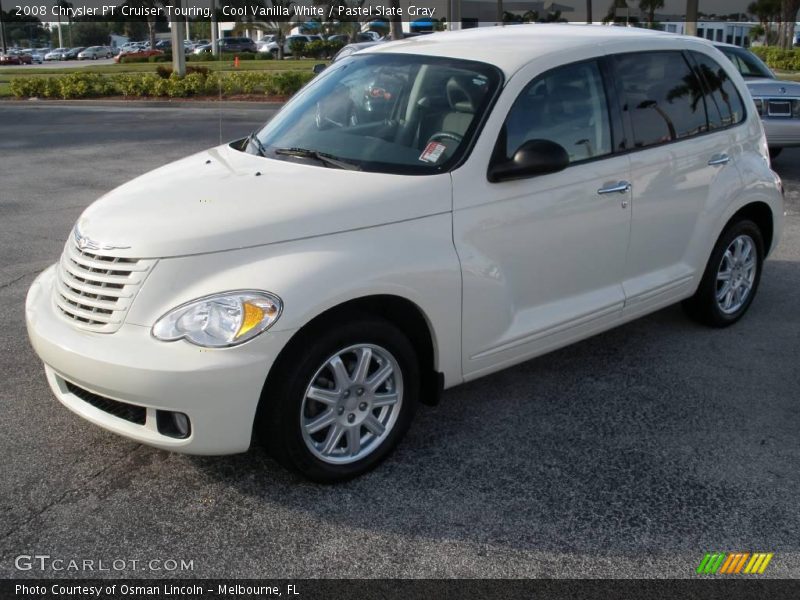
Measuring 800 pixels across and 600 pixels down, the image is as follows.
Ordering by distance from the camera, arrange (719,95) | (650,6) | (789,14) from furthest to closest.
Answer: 1. (650,6)
2. (789,14)
3. (719,95)

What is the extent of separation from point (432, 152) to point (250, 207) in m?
0.93

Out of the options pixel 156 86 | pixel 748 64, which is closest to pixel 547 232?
pixel 748 64

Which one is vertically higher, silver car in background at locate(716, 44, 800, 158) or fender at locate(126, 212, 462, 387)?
silver car in background at locate(716, 44, 800, 158)

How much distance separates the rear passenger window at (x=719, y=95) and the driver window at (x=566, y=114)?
112 cm

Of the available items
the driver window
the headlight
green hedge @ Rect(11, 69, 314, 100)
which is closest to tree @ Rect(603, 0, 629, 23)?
green hedge @ Rect(11, 69, 314, 100)

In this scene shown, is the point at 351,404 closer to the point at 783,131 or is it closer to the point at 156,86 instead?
the point at 783,131

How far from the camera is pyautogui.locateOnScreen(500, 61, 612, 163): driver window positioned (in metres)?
4.35

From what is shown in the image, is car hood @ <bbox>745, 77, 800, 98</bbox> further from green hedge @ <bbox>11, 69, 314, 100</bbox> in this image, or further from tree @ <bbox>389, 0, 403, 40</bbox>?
tree @ <bbox>389, 0, 403, 40</bbox>

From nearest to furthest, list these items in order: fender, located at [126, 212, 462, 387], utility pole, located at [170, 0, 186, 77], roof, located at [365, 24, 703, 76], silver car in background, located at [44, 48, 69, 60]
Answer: fender, located at [126, 212, 462, 387] < roof, located at [365, 24, 703, 76] < utility pole, located at [170, 0, 186, 77] < silver car in background, located at [44, 48, 69, 60]

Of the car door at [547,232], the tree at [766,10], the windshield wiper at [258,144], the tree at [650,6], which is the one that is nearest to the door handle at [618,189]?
the car door at [547,232]

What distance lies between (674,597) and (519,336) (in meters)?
1.52

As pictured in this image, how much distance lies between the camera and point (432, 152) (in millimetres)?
4199

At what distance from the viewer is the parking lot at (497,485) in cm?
342

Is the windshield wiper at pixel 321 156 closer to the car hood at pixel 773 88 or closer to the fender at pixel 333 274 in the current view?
the fender at pixel 333 274
